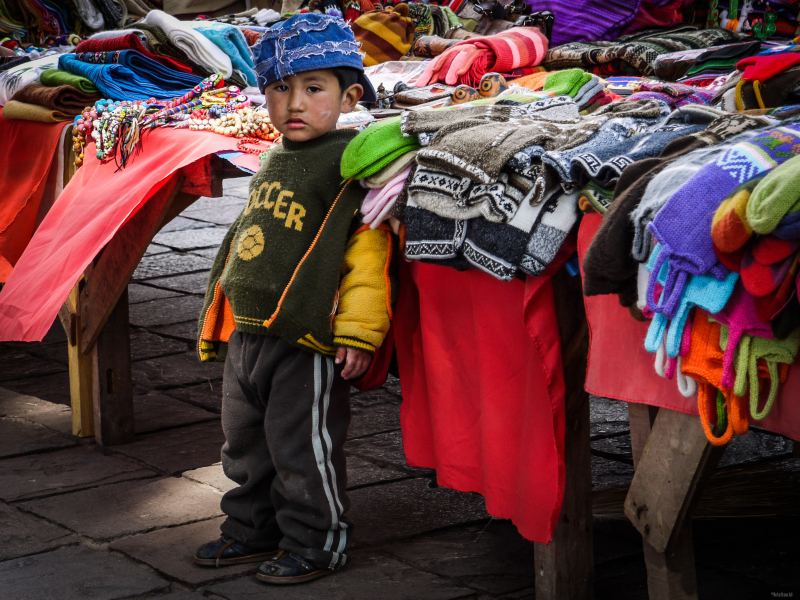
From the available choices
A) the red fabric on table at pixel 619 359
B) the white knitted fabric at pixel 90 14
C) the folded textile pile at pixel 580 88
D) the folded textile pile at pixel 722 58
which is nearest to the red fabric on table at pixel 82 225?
the folded textile pile at pixel 580 88

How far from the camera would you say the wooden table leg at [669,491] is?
1811 mm

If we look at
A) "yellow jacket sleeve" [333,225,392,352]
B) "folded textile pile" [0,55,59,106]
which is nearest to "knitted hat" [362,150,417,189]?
"yellow jacket sleeve" [333,225,392,352]

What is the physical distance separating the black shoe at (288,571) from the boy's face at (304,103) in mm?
1105

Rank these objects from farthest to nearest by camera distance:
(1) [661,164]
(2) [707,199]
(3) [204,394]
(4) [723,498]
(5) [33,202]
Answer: (3) [204,394] < (5) [33,202] < (4) [723,498] < (1) [661,164] < (2) [707,199]

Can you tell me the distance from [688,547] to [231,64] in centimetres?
263

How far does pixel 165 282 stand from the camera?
20.0 ft

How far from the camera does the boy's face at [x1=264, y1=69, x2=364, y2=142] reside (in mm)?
2393

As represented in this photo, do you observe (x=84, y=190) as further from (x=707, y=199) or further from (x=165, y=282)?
(x=165, y=282)

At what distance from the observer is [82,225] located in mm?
3055

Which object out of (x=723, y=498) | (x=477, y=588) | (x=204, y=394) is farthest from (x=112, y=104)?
(x=723, y=498)

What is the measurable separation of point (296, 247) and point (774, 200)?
4.14 ft

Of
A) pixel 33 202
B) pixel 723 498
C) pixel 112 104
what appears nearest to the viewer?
pixel 723 498

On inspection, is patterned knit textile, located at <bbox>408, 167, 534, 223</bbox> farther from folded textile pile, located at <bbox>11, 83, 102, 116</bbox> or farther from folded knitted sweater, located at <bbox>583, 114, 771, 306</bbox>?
folded textile pile, located at <bbox>11, 83, 102, 116</bbox>

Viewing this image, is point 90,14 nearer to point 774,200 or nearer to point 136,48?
point 136,48
